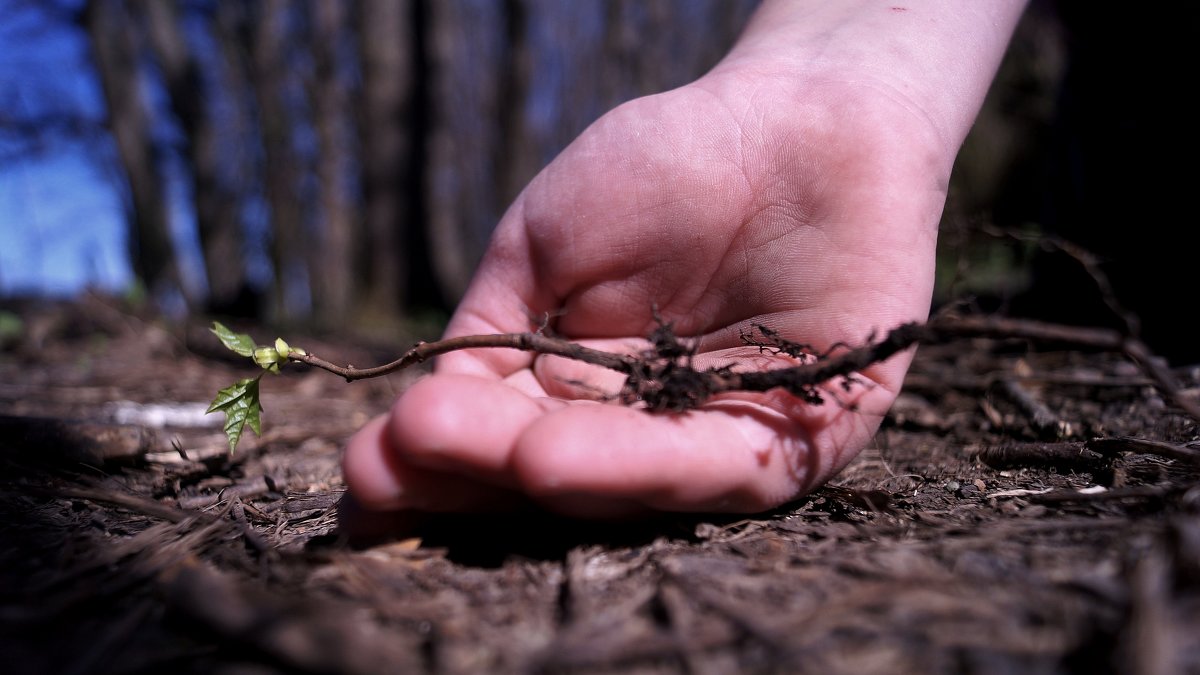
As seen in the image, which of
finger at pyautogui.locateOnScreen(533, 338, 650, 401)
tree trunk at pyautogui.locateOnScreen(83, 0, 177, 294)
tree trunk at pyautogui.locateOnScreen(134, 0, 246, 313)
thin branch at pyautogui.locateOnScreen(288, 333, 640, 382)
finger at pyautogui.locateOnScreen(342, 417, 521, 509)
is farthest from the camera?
tree trunk at pyautogui.locateOnScreen(134, 0, 246, 313)

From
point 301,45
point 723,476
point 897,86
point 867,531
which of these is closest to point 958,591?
point 867,531

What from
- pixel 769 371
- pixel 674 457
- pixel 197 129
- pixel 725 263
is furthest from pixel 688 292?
pixel 197 129

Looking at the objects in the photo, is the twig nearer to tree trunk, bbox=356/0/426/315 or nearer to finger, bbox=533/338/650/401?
finger, bbox=533/338/650/401

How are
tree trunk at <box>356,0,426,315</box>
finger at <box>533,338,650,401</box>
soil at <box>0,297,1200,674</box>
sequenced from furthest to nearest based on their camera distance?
tree trunk at <box>356,0,426,315</box>
finger at <box>533,338,650,401</box>
soil at <box>0,297,1200,674</box>

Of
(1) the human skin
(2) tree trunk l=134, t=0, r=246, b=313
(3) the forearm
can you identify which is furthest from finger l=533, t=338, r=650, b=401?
(2) tree trunk l=134, t=0, r=246, b=313

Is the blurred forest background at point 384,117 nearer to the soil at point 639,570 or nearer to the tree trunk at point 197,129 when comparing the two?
the tree trunk at point 197,129

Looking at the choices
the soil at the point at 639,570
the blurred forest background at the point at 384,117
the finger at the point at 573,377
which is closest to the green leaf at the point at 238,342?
the soil at the point at 639,570
